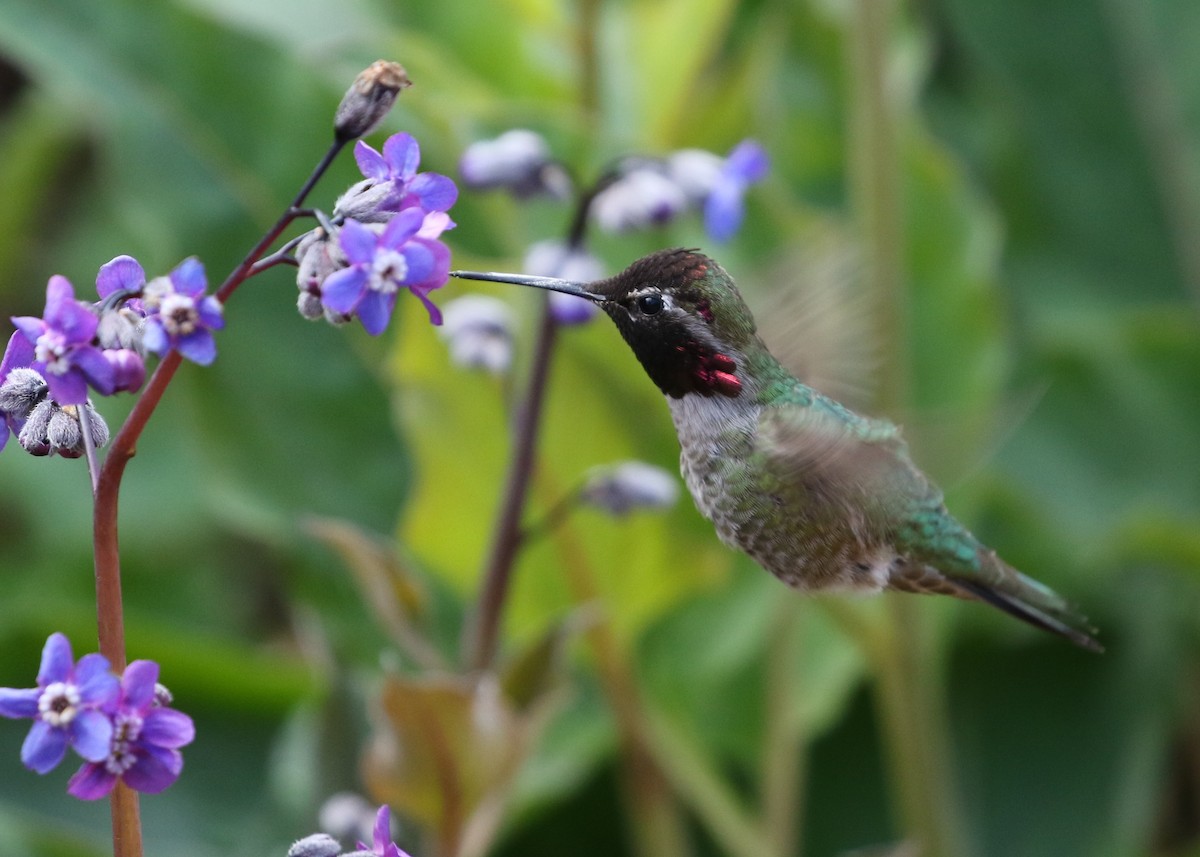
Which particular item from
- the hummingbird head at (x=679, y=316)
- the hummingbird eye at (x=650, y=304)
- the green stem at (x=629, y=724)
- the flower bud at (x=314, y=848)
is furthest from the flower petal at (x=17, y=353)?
the green stem at (x=629, y=724)

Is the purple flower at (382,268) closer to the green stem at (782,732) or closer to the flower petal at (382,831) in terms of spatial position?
the flower petal at (382,831)

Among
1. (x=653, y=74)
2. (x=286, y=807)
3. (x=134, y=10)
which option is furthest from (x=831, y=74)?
(x=286, y=807)

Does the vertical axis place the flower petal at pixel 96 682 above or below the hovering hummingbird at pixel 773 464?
below

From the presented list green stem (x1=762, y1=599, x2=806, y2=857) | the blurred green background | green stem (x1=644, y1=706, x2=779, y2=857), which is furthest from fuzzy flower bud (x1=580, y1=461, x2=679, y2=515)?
green stem (x1=644, y1=706, x2=779, y2=857)

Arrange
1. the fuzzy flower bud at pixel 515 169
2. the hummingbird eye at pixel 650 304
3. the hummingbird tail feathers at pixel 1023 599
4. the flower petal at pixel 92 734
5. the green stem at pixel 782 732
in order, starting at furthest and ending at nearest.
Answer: the green stem at pixel 782 732, the fuzzy flower bud at pixel 515 169, the hummingbird tail feathers at pixel 1023 599, the hummingbird eye at pixel 650 304, the flower petal at pixel 92 734

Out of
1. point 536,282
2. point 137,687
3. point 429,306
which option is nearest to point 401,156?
point 429,306

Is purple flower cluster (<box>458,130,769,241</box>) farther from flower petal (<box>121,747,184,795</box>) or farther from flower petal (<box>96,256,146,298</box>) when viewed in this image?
flower petal (<box>121,747,184,795</box>)

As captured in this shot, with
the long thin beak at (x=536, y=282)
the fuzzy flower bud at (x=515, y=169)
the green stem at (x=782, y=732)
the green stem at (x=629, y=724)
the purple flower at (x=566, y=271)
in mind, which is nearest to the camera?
the long thin beak at (x=536, y=282)
